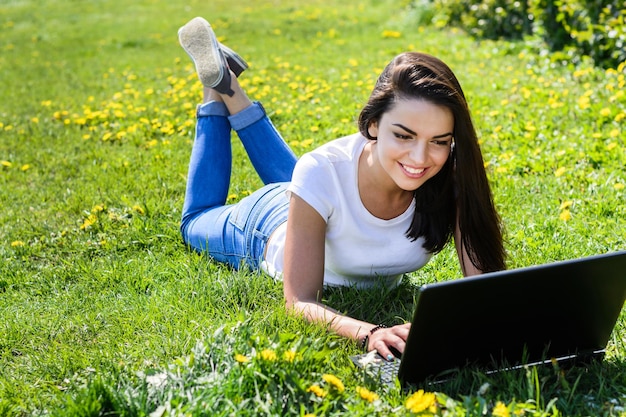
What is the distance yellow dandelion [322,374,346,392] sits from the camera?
216cm

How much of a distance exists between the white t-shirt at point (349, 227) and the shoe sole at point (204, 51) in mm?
1095

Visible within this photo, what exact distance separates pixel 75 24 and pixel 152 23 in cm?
193

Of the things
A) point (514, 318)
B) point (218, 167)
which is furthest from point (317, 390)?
point (218, 167)

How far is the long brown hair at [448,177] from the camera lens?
2561 mm

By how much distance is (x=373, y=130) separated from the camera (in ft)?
9.24

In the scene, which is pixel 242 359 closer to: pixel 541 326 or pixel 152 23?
pixel 541 326

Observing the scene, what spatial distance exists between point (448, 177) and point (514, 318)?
2.59 ft

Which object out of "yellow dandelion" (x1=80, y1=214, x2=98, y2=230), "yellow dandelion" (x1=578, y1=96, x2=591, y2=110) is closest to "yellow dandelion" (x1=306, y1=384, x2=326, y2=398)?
"yellow dandelion" (x1=80, y1=214, x2=98, y2=230)

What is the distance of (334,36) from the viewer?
10.7 m

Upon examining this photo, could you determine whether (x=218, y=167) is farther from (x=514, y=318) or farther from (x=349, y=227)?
(x=514, y=318)

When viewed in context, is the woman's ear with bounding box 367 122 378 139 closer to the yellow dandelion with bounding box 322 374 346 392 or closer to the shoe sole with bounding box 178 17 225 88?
the yellow dandelion with bounding box 322 374 346 392

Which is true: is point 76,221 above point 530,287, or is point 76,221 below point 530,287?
below

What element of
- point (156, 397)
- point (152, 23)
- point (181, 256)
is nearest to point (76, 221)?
point (181, 256)

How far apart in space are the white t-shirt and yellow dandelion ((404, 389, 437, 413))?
2.96 feet
